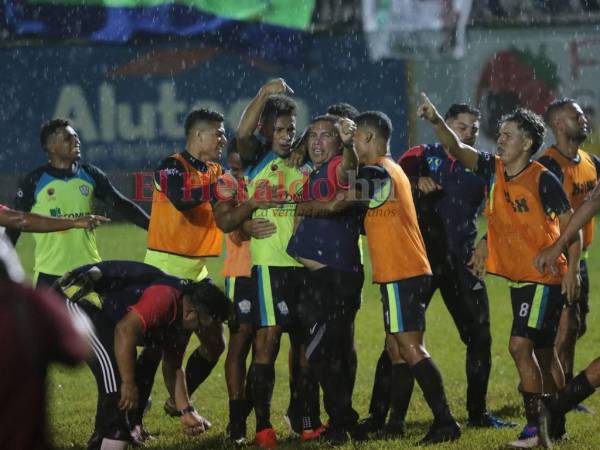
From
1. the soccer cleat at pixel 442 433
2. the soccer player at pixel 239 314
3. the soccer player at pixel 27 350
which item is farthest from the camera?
the soccer player at pixel 239 314

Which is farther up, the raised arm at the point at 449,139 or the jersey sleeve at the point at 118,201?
the raised arm at the point at 449,139

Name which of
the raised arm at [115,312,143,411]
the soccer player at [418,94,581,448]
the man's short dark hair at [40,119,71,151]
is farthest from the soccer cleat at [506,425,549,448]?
the man's short dark hair at [40,119,71,151]

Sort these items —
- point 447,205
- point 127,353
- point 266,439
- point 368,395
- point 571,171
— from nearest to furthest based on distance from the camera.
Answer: point 127,353 → point 266,439 → point 447,205 → point 571,171 → point 368,395

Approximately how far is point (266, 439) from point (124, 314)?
1171 millimetres

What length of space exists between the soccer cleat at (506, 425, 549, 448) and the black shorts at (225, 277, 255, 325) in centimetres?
183

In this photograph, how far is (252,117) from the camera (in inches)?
318

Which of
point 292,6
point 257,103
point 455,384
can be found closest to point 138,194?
point 292,6

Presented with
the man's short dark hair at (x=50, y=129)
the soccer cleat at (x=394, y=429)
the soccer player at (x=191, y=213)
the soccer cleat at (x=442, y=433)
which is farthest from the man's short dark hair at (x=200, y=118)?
the soccer cleat at (x=442, y=433)

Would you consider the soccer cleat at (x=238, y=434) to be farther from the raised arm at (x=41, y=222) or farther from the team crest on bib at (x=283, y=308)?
the raised arm at (x=41, y=222)

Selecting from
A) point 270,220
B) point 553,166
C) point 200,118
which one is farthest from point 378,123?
point 553,166

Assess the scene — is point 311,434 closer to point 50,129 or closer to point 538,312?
point 538,312

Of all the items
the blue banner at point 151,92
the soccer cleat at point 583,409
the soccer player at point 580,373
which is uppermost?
the blue banner at point 151,92

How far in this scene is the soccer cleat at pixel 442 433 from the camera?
25.3ft

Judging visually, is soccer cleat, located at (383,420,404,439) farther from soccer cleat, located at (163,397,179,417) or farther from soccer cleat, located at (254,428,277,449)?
soccer cleat, located at (163,397,179,417)
